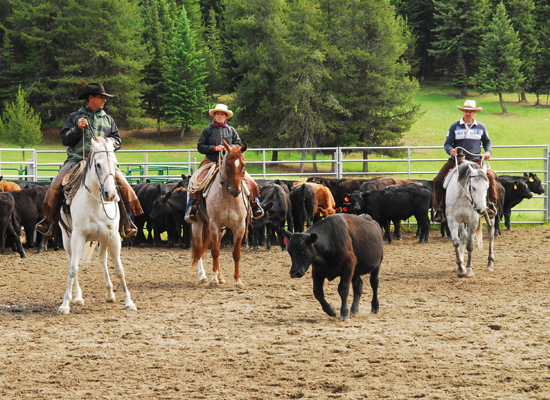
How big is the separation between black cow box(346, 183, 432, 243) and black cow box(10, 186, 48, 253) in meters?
7.00

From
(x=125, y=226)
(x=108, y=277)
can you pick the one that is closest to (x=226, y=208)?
(x=125, y=226)

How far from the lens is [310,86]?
41625 mm

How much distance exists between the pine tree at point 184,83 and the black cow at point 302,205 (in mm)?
38857

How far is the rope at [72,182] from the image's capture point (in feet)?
24.5

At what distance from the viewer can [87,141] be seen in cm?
777

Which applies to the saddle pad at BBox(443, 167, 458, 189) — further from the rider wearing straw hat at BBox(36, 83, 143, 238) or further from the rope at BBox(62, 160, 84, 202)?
the rope at BBox(62, 160, 84, 202)

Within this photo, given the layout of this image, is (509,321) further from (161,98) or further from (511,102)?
(511,102)

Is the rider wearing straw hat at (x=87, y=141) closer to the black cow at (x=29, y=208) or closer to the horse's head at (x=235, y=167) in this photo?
the horse's head at (x=235, y=167)

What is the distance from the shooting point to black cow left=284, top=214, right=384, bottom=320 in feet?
20.7

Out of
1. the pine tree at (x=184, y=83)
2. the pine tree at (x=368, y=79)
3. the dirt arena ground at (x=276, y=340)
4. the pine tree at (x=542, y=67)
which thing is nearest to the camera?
the dirt arena ground at (x=276, y=340)

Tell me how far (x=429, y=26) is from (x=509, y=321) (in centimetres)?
7880

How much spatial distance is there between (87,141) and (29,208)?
6228mm

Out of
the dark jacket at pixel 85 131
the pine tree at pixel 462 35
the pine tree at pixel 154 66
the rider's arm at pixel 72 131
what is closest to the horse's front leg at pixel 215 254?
the dark jacket at pixel 85 131

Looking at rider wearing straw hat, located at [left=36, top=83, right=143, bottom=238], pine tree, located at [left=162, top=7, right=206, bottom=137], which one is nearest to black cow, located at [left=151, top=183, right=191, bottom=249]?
rider wearing straw hat, located at [left=36, top=83, right=143, bottom=238]
